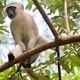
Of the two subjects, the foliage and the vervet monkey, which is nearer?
the foliage

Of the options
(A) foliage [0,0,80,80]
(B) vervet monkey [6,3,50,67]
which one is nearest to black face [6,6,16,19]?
(B) vervet monkey [6,3,50,67]

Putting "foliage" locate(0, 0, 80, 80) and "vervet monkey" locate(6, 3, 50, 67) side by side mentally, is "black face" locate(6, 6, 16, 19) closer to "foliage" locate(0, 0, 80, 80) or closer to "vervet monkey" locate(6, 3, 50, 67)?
"vervet monkey" locate(6, 3, 50, 67)

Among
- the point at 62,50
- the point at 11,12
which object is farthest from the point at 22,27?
the point at 62,50

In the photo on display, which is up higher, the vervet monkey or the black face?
the black face

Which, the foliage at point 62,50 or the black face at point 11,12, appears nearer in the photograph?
the foliage at point 62,50

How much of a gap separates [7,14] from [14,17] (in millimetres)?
141

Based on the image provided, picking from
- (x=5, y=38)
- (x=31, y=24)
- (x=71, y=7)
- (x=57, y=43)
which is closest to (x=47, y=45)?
(x=57, y=43)

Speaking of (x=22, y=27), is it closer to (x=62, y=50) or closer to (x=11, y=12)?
(x=11, y=12)

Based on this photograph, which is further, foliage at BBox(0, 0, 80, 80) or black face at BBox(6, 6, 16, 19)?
black face at BBox(6, 6, 16, 19)

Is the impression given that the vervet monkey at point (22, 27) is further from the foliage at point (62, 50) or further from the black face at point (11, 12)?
the foliage at point (62, 50)

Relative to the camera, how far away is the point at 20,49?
444 cm

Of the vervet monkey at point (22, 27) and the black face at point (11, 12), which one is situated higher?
the black face at point (11, 12)

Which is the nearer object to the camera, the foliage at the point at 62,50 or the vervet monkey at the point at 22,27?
the foliage at the point at 62,50

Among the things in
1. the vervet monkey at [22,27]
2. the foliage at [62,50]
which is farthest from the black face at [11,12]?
the foliage at [62,50]
